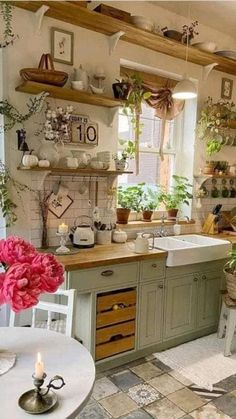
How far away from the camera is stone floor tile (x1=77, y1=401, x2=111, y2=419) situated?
1.99 meters

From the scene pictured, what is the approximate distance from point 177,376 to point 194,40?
3.16 metres

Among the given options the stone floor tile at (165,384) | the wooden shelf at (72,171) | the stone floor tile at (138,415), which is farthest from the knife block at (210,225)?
the stone floor tile at (138,415)

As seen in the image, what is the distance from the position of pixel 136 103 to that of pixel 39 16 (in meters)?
1.11

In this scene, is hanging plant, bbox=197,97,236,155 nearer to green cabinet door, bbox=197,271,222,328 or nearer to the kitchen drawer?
green cabinet door, bbox=197,271,222,328

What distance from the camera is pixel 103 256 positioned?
2.43 m

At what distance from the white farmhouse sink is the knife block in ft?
0.74

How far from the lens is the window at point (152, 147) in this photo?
330cm

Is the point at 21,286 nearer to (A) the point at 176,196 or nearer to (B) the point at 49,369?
(B) the point at 49,369

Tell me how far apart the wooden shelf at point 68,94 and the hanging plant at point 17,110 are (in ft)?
0.18

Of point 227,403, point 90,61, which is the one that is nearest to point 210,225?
point 227,403

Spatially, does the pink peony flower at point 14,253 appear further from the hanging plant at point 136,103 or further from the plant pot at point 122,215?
the hanging plant at point 136,103

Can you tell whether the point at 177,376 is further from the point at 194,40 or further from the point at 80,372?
the point at 194,40

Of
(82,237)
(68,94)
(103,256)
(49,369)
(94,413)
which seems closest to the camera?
(49,369)

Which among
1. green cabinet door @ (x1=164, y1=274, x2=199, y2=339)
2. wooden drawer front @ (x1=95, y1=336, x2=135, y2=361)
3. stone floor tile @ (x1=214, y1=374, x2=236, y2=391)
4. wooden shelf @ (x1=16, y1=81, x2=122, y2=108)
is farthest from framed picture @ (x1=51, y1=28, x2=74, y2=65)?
stone floor tile @ (x1=214, y1=374, x2=236, y2=391)
